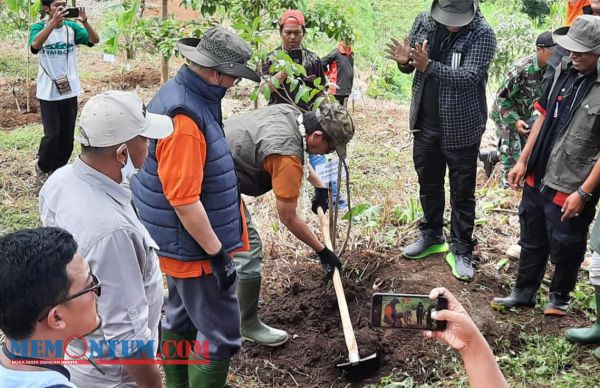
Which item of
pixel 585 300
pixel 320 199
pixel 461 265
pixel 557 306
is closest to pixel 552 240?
pixel 557 306

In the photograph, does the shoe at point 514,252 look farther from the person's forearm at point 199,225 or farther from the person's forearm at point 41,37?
the person's forearm at point 41,37

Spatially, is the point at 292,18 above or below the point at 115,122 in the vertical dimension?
below

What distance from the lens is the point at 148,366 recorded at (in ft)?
7.27

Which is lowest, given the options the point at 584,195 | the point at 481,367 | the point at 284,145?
the point at 584,195

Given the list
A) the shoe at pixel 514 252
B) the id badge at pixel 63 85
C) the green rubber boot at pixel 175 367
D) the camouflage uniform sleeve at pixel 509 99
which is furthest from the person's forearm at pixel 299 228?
the id badge at pixel 63 85

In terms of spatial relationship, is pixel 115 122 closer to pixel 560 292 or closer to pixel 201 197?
pixel 201 197

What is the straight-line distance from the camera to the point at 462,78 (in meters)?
4.04

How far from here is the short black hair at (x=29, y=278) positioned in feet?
5.11

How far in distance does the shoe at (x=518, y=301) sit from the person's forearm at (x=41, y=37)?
4.39 metres

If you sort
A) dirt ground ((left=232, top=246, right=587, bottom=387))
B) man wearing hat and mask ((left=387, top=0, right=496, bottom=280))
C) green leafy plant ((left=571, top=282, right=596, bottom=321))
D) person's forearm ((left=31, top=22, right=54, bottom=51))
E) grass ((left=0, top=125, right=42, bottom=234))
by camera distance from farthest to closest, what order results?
person's forearm ((left=31, top=22, right=54, bottom=51)), grass ((left=0, top=125, right=42, bottom=234)), man wearing hat and mask ((left=387, top=0, right=496, bottom=280)), green leafy plant ((left=571, top=282, right=596, bottom=321)), dirt ground ((left=232, top=246, right=587, bottom=387))

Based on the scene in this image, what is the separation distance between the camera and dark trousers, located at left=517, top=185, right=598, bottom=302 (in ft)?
11.9

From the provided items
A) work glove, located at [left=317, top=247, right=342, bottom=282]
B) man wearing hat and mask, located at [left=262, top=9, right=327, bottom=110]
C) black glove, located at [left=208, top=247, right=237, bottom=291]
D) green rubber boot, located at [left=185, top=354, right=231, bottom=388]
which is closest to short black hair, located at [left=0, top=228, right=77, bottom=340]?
black glove, located at [left=208, top=247, right=237, bottom=291]

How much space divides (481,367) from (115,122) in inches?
58.7

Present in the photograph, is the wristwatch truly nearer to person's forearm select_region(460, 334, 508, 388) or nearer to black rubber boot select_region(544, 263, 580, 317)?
black rubber boot select_region(544, 263, 580, 317)
